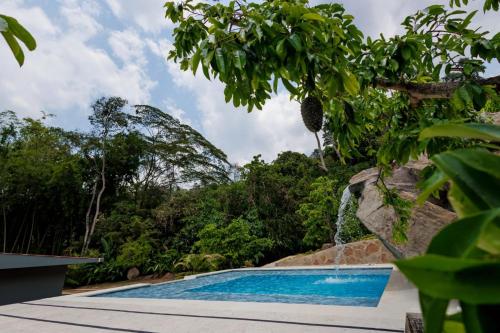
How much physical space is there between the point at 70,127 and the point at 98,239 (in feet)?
16.9

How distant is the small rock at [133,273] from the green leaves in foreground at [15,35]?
10860 millimetres

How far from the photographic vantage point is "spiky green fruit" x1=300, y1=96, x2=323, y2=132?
130 centimetres

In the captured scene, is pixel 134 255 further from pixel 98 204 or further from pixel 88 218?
pixel 98 204

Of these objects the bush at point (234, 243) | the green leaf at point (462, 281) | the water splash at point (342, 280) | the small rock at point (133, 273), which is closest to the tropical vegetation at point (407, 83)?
the green leaf at point (462, 281)

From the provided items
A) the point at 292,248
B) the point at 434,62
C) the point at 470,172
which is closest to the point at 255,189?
the point at 292,248

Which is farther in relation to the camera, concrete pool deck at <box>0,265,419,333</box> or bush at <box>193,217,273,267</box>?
bush at <box>193,217,273,267</box>

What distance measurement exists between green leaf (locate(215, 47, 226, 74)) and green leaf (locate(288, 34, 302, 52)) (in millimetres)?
222

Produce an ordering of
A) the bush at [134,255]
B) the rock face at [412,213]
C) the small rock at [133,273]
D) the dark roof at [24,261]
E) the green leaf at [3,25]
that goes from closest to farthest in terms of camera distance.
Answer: the green leaf at [3,25] → the rock face at [412,213] → the dark roof at [24,261] → the bush at [134,255] → the small rock at [133,273]

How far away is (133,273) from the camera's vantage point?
10.2 meters

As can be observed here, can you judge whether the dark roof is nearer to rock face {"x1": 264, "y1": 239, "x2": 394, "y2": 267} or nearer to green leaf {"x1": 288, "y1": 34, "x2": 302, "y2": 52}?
rock face {"x1": 264, "y1": 239, "x2": 394, "y2": 267}

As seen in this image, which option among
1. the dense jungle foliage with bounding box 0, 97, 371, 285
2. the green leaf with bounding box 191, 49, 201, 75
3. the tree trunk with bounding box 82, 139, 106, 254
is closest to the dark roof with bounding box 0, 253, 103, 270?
the dense jungle foliage with bounding box 0, 97, 371, 285

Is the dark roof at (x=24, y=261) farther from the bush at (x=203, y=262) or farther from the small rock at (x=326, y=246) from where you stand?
the small rock at (x=326, y=246)

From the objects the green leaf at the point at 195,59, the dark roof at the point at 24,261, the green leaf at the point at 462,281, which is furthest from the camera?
the dark roof at the point at 24,261

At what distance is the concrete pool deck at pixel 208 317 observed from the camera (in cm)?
271
